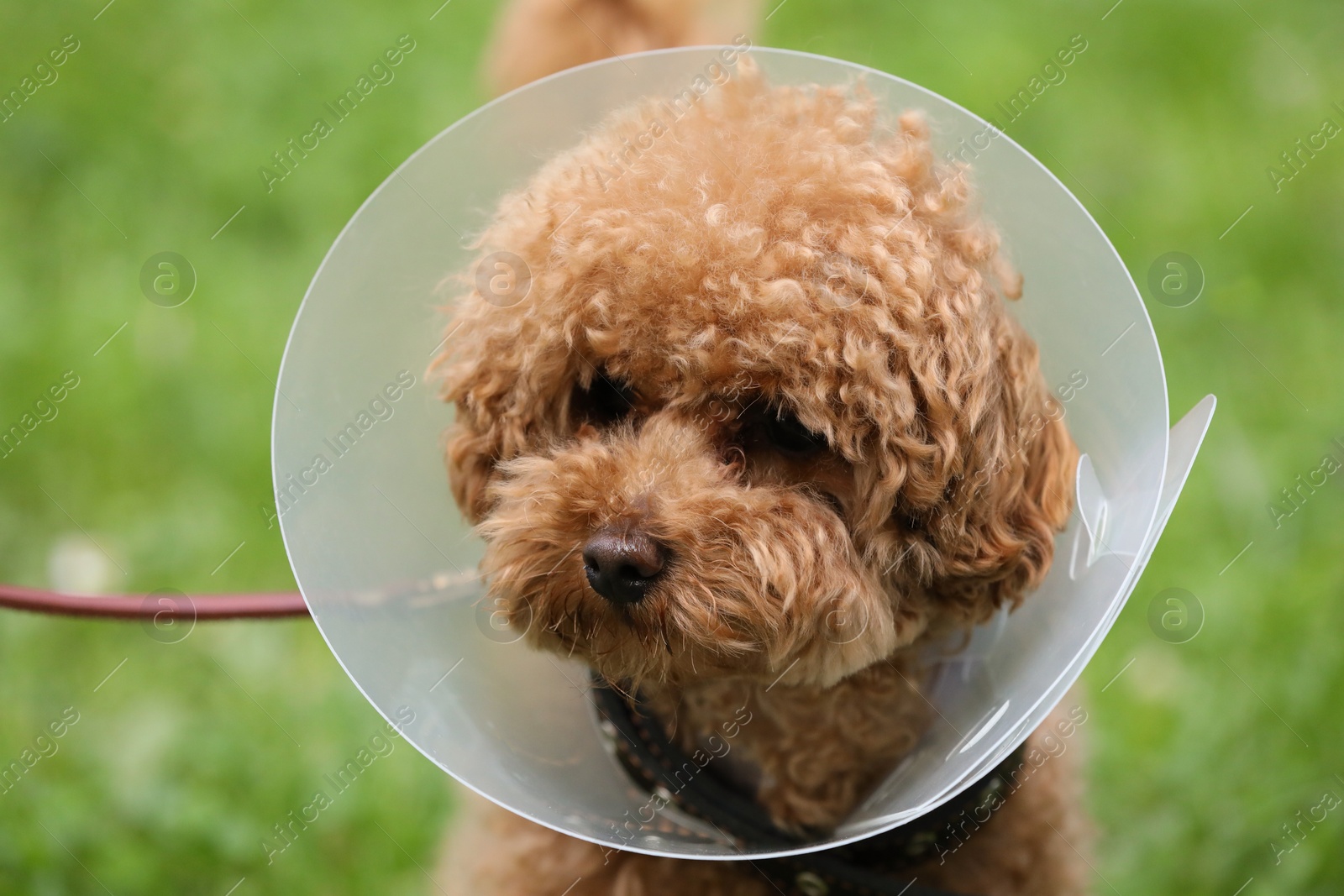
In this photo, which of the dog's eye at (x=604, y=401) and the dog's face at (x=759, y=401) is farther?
the dog's eye at (x=604, y=401)

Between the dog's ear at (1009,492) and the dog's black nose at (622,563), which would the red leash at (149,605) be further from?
the dog's ear at (1009,492)

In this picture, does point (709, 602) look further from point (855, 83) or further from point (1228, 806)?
point (1228, 806)

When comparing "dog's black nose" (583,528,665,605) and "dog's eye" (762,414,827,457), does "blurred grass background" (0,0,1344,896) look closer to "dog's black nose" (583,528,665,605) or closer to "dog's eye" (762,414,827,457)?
"dog's black nose" (583,528,665,605)

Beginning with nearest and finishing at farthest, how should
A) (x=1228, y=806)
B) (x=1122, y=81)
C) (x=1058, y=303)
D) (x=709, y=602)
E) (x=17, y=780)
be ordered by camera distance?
(x=709, y=602)
(x=1058, y=303)
(x=17, y=780)
(x=1228, y=806)
(x=1122, y=81)

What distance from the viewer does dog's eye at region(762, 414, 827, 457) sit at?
1383 millimetres

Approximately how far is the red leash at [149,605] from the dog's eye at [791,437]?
692 mm

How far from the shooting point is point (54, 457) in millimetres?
3086

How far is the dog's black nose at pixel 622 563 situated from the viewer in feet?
4.22

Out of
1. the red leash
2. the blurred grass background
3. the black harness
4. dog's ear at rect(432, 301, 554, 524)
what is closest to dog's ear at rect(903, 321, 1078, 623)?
the black harness

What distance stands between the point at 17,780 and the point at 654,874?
1535 mm

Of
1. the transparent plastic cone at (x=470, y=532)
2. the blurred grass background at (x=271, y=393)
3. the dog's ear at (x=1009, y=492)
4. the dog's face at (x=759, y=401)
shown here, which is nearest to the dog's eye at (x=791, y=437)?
the dog's face at (x=759, y=401)

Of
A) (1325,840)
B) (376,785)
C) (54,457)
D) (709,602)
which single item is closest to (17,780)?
(376,785)

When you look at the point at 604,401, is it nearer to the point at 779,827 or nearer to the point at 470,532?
the point at 470,532

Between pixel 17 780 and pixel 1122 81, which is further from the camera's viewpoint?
pixel 1122 81
